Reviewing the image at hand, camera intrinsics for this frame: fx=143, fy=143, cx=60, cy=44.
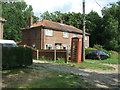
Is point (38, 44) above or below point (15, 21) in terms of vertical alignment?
below

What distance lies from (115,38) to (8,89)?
38.2 meters

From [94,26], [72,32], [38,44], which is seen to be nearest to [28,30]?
[38,44]

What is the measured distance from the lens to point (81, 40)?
52.5ft

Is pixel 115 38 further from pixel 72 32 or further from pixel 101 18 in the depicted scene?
pixel 72 32

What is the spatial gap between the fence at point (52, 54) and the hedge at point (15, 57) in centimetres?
634

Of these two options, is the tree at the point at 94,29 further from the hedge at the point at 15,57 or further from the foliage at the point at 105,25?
the hedge at the point at 15,57

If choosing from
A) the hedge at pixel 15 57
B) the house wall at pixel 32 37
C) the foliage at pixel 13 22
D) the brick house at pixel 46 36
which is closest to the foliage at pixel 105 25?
the brick house at pixel 46 36

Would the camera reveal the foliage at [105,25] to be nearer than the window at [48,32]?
No

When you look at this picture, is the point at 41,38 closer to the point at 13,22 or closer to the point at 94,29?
the point at 94,29

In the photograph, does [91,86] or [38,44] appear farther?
[38,44]

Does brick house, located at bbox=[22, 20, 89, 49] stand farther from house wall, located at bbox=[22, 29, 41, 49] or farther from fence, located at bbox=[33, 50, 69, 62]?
fence, located at bbox=[33, 50, 69, 62]

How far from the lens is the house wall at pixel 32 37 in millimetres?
27266

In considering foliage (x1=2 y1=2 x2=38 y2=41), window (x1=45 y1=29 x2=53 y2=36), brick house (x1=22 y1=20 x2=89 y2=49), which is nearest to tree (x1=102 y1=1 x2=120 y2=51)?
brick house (x1=22 y1=20 x2=89 y2=49)

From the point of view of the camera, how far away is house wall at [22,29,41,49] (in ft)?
89.5
